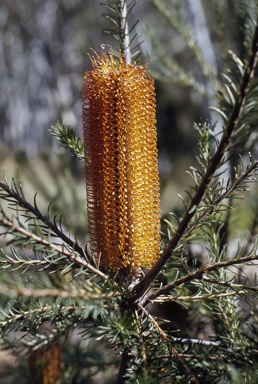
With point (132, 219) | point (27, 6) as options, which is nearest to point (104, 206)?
point (132, 219)

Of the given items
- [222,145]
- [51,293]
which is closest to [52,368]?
[51,293]

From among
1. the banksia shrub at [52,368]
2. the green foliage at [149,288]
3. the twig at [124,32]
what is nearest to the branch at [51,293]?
the green foliage at [149,288]

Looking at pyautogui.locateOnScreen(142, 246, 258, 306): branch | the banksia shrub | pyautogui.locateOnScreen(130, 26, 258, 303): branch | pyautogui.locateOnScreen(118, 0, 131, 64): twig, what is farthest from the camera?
the banksia shrub

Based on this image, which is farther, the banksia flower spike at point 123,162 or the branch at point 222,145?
the banksia flower spike at point 123,162

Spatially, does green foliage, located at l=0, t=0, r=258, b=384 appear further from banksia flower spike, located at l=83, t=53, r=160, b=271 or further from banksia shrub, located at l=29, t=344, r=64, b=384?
banksia shrub, located at l=29, t=344, r=64, b=384

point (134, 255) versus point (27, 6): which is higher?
point (27, 6)

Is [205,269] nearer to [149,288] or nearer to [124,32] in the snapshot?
[149,288]

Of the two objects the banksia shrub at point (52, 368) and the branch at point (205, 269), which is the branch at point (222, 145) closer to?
the branch at point (205, 269)

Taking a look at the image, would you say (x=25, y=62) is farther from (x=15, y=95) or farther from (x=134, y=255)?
(x=134, y=255)

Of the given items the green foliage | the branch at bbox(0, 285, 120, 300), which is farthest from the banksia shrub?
the branch at bbox(0, 285, 120, 300)
